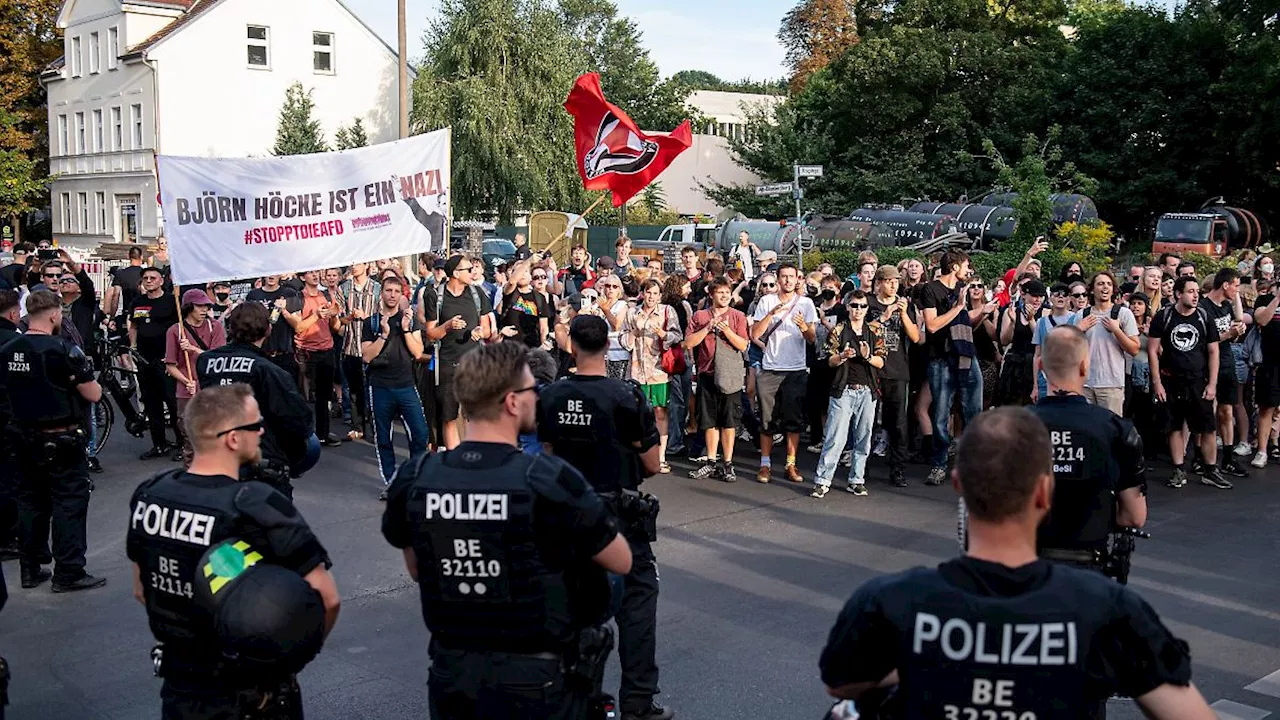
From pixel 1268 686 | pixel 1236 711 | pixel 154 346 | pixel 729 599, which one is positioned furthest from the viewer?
pixel 154 346

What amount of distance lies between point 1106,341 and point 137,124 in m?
42.3

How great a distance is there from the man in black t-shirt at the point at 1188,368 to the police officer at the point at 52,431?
29.3 feet

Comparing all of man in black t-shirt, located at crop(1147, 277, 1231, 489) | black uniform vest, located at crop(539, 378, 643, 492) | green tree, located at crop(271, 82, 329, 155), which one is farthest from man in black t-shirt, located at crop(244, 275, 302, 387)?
green tree, located at crop(271, 82, 329, 155)

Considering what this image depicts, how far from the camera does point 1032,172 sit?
19156 millimetres

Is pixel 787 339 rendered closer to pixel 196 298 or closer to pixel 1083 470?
pixel 196 298

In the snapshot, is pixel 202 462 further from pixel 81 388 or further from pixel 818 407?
pixel 818 407

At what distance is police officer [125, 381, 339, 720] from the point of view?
3.63 metres

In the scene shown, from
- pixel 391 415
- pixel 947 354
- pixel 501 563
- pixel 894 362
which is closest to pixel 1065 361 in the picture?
pixel 501 563

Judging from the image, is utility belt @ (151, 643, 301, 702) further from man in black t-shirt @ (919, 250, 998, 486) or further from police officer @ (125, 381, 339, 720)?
man in black t-shirt @ (919, 250, 998, 486)

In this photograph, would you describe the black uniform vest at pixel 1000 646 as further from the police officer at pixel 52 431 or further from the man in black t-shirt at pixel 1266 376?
the man in black t-shirt at pixel 1266 376

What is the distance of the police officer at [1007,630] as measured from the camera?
2.57 metres

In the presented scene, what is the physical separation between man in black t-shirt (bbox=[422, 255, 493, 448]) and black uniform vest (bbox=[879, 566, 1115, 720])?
27.0 feet

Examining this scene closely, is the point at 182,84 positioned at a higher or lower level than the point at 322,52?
lower

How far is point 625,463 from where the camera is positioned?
5.50m
